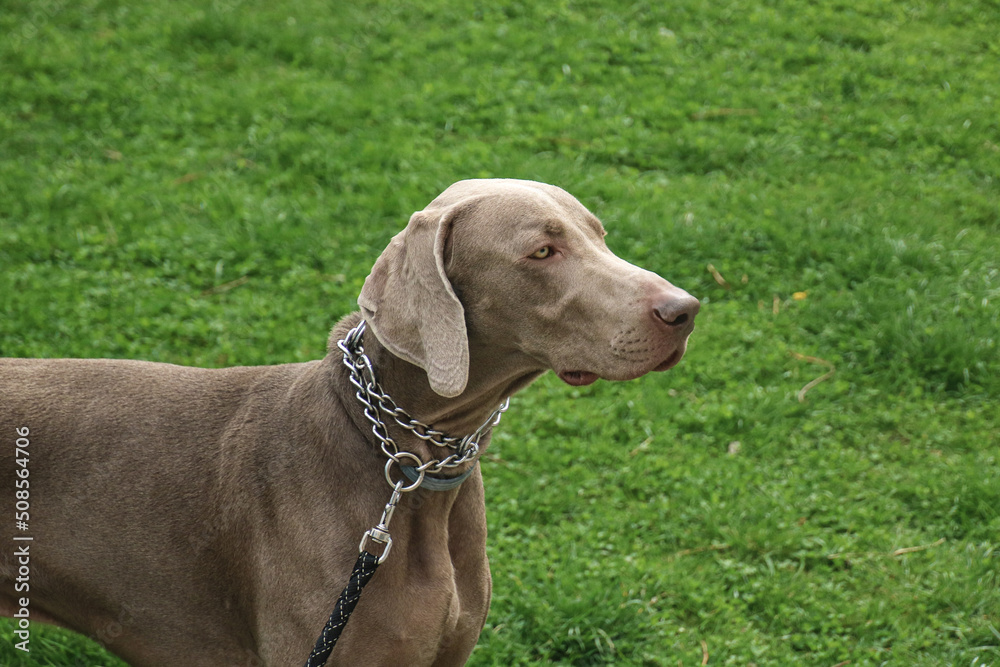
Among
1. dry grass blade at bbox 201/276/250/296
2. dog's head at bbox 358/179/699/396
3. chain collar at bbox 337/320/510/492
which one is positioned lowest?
dry grass blade at bbox 201/276/250/296

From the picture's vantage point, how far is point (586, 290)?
2.58m

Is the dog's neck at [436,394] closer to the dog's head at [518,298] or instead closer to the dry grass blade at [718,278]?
the dog's head at [518,298]

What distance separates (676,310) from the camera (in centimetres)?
245

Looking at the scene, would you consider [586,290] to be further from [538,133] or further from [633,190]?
[538,133]

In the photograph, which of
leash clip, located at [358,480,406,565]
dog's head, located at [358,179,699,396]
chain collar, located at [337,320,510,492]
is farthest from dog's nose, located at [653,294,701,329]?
leash clip, located at [358,480,406,565]

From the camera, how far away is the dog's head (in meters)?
2.51

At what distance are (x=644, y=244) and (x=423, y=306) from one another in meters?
3.45

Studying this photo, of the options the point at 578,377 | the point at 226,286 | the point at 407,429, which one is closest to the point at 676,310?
the point at 578,377

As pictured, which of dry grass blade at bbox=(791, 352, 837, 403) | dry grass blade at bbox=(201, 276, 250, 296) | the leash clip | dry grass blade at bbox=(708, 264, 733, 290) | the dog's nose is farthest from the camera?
dry grass blade at bbox=(708, 264, 733, 290)

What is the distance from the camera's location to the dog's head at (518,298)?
251 centimetres

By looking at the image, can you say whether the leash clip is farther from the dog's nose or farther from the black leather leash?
the dog's nose

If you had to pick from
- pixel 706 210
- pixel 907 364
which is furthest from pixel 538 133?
pixel 907 364

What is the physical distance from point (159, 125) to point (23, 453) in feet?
14.5

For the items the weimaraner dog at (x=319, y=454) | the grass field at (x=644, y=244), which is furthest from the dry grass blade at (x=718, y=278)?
the weimaraner dog at (x=319, y=454)
